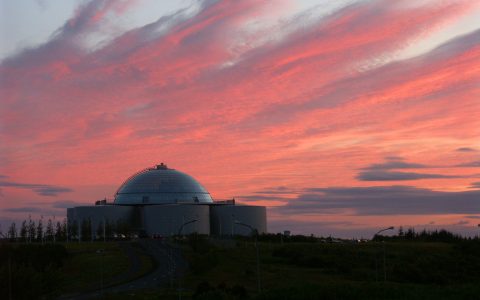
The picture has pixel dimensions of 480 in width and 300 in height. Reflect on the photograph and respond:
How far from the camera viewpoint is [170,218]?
165250mm

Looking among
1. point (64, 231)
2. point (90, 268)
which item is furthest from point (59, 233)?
point (90, 268)

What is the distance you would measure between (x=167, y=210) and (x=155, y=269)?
2667 inches

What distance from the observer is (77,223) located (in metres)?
170

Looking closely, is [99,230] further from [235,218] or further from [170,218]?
[235,218]

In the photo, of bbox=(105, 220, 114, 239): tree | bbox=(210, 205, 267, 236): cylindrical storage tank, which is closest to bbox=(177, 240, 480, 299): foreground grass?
bbox=(105, 220, 114, 239): tree

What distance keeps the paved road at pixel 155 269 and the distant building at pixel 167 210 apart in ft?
85.7

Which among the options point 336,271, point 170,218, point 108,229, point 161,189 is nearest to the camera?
point 336,271

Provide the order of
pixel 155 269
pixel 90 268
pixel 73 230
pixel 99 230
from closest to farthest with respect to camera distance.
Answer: pixel 155 269, pixel 90 268, pixel 99 230, pixel 73 230

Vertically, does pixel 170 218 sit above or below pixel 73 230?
above

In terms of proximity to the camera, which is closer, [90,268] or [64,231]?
[90,268]

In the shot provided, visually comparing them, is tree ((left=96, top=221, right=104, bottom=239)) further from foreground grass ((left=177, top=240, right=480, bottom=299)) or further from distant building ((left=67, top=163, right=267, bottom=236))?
foreground grass ((left=177, top=240, right=480, bottom=299))

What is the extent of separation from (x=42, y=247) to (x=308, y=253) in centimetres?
4189

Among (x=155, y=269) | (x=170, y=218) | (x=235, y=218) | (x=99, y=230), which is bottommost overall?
(x=155, y=269)

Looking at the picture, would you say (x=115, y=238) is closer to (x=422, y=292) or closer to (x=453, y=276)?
(x=453, y=276)
